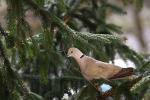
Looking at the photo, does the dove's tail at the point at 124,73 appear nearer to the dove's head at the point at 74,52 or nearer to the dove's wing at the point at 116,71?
the dove's wing at the point at 116,71

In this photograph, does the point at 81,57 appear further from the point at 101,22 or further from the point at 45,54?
the point at 101,22

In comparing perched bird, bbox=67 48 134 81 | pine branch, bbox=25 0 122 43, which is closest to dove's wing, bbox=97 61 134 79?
perched bird, bbox=67 48 134 81

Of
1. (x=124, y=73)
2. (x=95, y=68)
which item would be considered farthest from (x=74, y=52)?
(x=124, y=73)

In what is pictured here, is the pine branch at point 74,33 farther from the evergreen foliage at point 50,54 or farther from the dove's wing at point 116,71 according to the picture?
→ the dove's wing at point 116,71

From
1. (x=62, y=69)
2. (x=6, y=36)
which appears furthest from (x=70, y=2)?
(x=6, y=36)

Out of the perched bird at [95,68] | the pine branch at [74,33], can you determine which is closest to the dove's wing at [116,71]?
the perched bird at [95,68]

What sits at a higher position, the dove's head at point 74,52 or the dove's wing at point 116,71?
the dove's head at point 74,52

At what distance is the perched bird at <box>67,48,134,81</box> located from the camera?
182 centimetres

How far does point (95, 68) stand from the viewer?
1.82m

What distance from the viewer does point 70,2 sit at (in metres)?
3.17

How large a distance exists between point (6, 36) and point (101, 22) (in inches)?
50.5

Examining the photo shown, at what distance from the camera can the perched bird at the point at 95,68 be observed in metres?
1.82

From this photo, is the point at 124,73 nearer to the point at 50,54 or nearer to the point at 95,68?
the point at 95,68

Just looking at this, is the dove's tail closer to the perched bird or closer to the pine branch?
the perched bird
